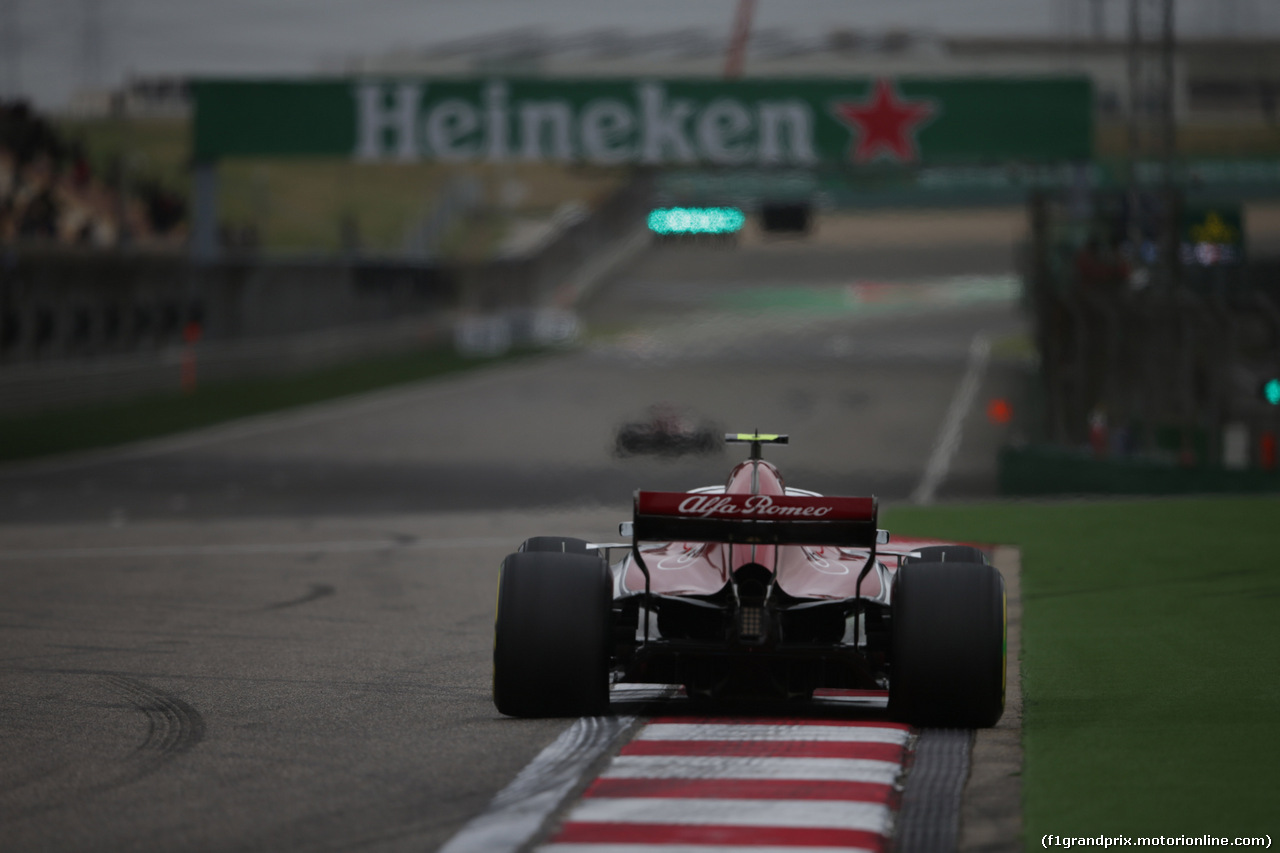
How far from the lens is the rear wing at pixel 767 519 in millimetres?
8336

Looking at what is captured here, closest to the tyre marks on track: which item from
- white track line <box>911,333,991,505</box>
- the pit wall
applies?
white track line <box>911,333,991,505</box>

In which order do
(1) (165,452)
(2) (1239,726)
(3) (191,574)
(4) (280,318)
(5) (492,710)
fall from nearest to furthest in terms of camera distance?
(2) (1239,726), (5) (492,710), (3) (191,574), (1) (165,452), (4) (280,318)

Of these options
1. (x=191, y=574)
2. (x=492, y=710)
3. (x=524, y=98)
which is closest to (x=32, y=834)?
(x=492, y=710)

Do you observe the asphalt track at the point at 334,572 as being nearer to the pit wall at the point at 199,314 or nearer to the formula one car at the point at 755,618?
the formula one car at the point at 755,618

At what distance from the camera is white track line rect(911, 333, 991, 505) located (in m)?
26.0

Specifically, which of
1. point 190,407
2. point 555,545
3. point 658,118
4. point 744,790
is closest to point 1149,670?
point 555,545

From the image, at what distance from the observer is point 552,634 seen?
8.38 m

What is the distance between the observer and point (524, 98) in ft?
121

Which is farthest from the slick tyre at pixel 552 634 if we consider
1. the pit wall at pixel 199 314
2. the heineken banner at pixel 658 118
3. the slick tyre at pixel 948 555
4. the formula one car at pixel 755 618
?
the heineken banner at pixel 658 118

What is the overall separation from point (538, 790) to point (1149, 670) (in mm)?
4213

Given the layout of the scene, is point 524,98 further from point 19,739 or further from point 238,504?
point 19,739

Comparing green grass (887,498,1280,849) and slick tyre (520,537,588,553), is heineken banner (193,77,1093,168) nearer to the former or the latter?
green grass (887,498,1280,849)

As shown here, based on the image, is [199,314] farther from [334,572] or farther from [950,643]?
[950,643]

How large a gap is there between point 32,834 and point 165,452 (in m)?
23.7
